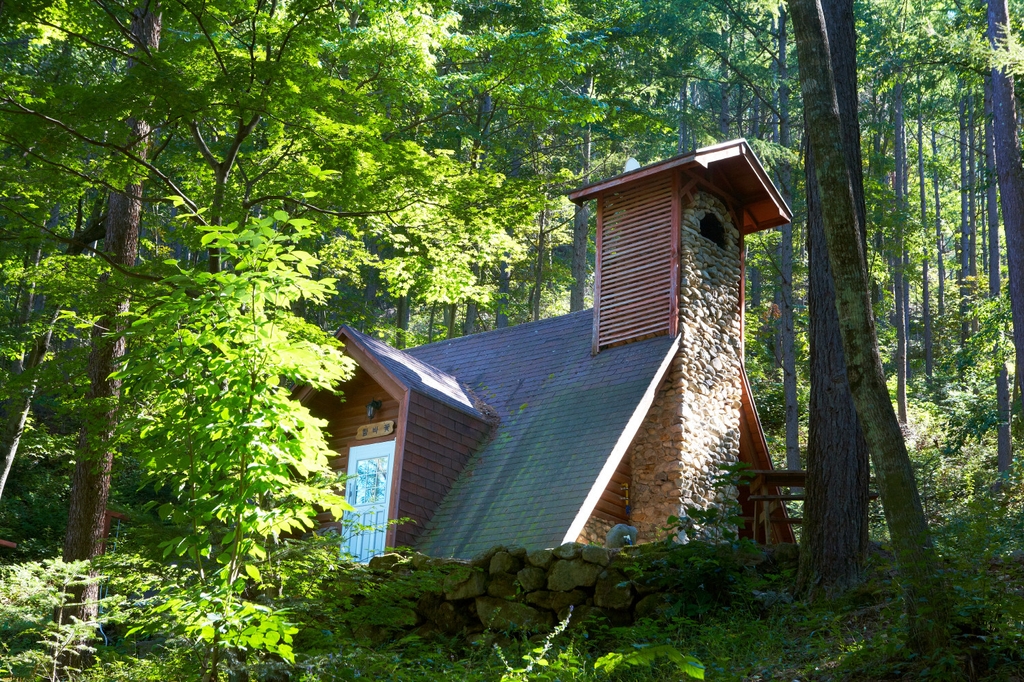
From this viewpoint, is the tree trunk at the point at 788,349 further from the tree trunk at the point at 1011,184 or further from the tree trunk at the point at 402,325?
the tree trunk at the point at 402,325

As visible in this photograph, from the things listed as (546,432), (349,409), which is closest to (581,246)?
(349,409)

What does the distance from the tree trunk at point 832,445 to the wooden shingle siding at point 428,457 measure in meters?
5.52

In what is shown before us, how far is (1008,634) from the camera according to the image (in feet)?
16.0

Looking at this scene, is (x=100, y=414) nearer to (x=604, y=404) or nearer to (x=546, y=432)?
(x=546, y=432)

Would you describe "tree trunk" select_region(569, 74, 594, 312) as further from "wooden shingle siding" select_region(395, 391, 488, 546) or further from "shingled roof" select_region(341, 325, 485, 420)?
"wooden shingle siding" select_region(395, 391, 488, 546)

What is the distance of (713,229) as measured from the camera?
1416 cm

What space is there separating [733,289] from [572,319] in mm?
2652

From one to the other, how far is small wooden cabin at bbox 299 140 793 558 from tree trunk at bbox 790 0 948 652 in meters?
4.80

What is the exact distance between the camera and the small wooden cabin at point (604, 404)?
11.2 metres

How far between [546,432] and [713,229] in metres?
4.65

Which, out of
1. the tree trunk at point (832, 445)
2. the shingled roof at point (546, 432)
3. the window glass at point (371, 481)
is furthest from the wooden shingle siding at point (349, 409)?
the tree trunk at point (832, 445)

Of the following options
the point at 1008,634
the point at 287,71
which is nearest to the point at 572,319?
the point at 287,71

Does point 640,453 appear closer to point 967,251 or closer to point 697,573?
point 697,573

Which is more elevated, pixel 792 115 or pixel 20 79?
pixel 792 115
